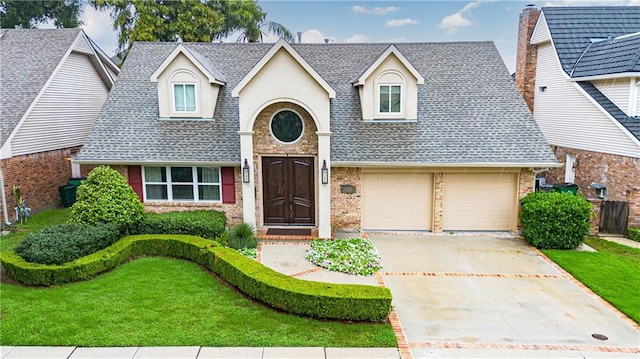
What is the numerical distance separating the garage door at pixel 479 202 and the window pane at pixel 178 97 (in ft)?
31.5

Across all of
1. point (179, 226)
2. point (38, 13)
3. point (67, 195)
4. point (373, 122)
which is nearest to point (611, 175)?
point (373, 122)

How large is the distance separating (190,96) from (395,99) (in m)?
7.24

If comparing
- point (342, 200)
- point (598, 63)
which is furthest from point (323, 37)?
point (598, 63)

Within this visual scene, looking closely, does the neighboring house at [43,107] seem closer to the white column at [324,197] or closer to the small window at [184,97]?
the small window at [184,97]

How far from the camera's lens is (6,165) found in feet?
51.2

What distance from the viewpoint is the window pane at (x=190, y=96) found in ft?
49.9

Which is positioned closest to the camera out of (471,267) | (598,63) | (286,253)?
(471,267)

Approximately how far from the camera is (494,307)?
917cm

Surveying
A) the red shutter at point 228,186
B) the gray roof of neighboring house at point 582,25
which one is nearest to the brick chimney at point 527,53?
the gray roof of neighboring house at point 582,25

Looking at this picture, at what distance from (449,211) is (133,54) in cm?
1412

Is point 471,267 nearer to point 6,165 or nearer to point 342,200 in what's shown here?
point 342,200

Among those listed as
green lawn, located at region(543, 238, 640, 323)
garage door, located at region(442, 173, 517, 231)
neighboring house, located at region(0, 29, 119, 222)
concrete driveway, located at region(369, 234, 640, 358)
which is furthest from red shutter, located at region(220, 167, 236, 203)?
green lawn, located at region(543, 238, 640, 323)

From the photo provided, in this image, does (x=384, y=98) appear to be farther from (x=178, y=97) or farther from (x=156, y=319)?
(x=156, y=319)

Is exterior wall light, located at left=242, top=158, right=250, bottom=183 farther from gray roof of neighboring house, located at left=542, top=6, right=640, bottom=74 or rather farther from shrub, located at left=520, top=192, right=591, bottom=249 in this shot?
gray roof of neighboring house, located at left=542, top=6, right=640, bottom=74
